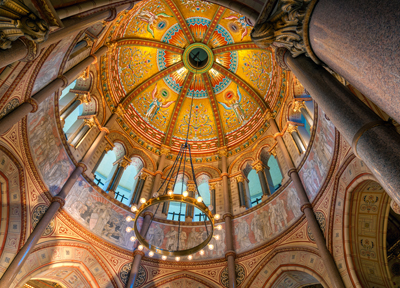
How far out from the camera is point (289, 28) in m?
4.91

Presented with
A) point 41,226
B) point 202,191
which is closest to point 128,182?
point 202,191

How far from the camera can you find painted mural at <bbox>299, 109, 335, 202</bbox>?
29.4 ft

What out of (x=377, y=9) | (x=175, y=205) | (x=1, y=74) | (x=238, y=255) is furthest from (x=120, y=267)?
(x=377, y=9)

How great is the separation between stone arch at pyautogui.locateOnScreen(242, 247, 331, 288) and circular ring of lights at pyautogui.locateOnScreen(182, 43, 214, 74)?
11.9 metres

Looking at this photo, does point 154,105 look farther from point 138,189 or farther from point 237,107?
point 138,189

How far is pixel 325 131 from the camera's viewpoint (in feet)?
30.3

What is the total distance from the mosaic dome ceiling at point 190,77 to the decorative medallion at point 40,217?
703 cm

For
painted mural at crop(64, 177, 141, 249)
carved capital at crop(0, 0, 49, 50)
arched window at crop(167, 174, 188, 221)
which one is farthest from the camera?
arched window at crop(167, 174, 188, 221)

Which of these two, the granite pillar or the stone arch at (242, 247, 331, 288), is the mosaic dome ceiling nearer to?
the stone arch at (242, 247, 331, 288)

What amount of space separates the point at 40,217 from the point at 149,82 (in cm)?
1066

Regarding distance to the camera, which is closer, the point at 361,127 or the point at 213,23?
the point at 361,127

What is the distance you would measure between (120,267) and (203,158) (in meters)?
7.77

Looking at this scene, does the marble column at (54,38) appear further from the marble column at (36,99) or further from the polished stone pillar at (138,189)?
the polished stone pillar at (138,189)

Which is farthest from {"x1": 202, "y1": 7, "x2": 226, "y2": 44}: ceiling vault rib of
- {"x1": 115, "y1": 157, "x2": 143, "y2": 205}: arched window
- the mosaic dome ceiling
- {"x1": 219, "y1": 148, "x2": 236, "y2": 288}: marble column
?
{"x1": 115, "y1": 157, "x2": 143, "y2": 205}: arched window
